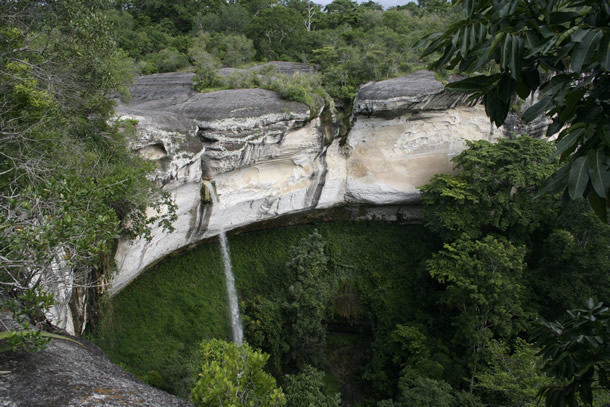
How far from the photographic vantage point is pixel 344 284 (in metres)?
14.2

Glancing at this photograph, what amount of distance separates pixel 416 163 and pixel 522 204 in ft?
12.6

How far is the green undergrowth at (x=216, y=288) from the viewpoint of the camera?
394 inches

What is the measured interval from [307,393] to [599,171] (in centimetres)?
901

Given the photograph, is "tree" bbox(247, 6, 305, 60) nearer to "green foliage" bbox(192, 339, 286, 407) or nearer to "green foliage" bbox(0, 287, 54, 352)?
"green foliage" bbox(192, 339, 286, 407)

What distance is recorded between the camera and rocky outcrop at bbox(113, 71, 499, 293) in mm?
10086

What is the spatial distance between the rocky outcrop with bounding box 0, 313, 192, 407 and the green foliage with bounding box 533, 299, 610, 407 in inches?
138

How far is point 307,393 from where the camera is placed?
30.5 feet

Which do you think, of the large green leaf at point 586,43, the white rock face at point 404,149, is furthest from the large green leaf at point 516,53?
the white rock face at point 404,149

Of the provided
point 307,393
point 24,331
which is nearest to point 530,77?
point 24,331

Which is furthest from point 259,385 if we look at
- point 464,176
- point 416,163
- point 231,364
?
point 416,163

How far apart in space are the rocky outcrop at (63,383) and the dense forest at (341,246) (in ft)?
0.82

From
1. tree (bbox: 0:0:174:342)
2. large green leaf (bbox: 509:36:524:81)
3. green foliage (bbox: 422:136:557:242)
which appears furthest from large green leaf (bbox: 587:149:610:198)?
green foliage (bbox: 422:136:557:242)

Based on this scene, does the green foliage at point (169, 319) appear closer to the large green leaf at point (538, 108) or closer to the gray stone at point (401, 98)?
the gray stone at point (401, 98)

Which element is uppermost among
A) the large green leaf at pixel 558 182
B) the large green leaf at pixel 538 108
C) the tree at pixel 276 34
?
the tree at pixel 276 34
